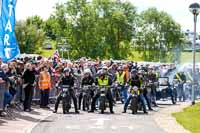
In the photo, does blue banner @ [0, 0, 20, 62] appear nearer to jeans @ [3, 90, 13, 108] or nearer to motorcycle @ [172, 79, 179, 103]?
jeans @ [3, 90, 13, 108]

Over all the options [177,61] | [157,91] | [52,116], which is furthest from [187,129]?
[177,61]

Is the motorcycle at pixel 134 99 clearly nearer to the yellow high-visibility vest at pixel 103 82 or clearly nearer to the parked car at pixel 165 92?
the yellow high-visibility vest at pixel 103 82

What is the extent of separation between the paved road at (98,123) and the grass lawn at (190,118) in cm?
99

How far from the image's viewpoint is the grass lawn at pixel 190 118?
20.2 meters

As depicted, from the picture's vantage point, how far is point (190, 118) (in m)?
23.5

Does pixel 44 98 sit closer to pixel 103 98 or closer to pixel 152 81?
pixel 103 98

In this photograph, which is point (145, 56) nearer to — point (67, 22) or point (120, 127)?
point (67, 22)

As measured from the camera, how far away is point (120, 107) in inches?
1158

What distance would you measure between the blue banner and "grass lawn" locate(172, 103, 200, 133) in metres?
6.18

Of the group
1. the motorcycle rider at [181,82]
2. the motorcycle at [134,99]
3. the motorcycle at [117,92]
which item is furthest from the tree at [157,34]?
the motorcycle at [134,99]

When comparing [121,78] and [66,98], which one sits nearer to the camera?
[66,98]

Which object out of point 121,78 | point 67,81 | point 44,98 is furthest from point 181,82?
point 67,81

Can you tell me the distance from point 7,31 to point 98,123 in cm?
447

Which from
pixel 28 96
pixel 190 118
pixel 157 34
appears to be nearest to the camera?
pixel 190 118
